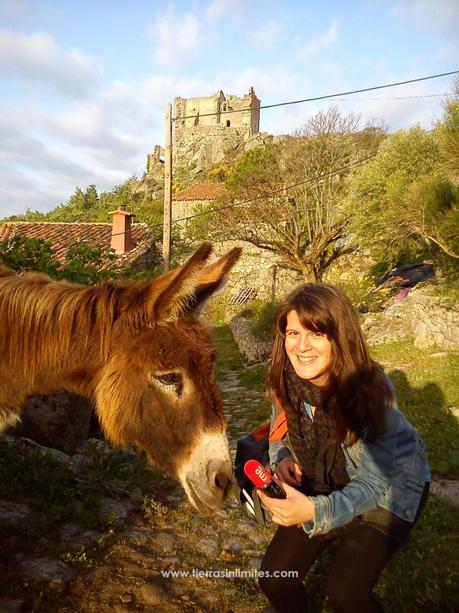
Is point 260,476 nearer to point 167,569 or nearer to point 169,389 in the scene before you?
point 169,389

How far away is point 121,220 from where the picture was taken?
1958 centimetres

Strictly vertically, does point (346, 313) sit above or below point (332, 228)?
below

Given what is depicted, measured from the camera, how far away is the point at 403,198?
16234 millimetres

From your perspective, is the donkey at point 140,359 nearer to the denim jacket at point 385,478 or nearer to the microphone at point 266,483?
the microphone at point 266,483

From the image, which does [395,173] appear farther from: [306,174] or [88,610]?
[88,610]

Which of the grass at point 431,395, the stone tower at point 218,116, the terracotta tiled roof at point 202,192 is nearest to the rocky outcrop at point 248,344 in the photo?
the grass at point 431,395

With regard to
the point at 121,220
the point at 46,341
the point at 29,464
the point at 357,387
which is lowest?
the point at 29,464

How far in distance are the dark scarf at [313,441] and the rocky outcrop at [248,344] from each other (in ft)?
36.8

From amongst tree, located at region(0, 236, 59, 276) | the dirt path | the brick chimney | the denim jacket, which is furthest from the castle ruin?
the denim jacket

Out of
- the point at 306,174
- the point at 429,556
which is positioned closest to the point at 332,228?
the point at 306,174

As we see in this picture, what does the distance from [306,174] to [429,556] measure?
22.7m

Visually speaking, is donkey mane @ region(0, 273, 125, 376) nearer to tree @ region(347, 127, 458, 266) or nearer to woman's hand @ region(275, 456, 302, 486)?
woman's hand @ region(275, 456, 302, 486)

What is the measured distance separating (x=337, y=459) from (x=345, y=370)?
469 millimetres

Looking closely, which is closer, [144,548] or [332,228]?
[144,548]
